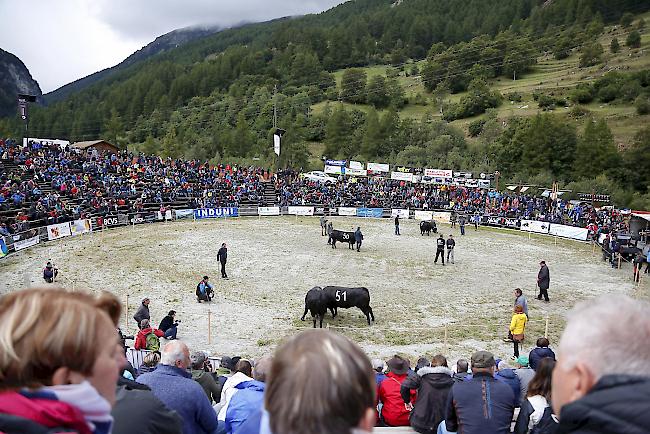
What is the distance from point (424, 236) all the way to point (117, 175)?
25896 millimetres

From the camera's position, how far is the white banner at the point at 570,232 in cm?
3381

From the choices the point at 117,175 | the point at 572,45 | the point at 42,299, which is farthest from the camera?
the point at 572,45

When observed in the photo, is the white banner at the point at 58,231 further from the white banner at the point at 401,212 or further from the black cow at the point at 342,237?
the white banner at the point at 401,212

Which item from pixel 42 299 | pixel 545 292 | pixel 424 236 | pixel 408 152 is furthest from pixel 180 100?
pixel 42 299

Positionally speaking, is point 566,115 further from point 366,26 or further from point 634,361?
point 366,26

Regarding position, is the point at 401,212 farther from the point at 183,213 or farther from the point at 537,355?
the point at 537,355

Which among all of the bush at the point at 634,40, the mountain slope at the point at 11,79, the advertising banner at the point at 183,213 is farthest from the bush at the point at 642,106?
the mountain slope at the point at 11,79

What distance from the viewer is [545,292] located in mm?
18562

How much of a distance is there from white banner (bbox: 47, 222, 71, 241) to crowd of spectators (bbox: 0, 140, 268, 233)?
2.38 feet

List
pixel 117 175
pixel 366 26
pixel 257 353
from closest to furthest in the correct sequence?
1. pixel 257 353
2. pixel 117 175
3. pixel 366 26

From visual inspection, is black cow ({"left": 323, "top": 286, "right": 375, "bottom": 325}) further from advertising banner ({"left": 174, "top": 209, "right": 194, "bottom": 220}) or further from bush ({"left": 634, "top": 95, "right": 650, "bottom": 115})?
bush ({"left": 634, "top": 95, "right": 650, "bottom": 115})

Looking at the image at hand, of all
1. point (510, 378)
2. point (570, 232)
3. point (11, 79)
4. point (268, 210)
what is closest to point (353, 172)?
point (268, 210)

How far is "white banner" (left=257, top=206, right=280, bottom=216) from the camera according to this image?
41.3m

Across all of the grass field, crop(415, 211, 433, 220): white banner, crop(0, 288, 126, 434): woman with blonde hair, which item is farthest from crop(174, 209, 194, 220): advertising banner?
the grass field
